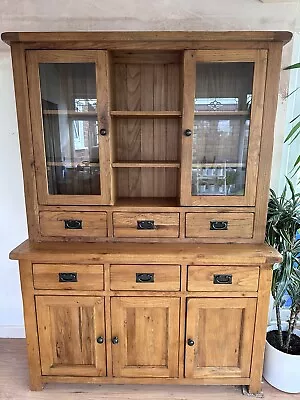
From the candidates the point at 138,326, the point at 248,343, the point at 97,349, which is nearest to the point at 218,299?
the point at 248,343

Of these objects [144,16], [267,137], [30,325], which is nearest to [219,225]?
[267,137]

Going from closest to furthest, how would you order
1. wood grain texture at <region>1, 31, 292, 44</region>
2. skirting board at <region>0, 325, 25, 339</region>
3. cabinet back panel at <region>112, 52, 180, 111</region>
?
wood grain texture at <region>1, 31, 292, 44</region> < cabinet back panel at <region>112, 52, 180, 111</region> < skirting board at <region>0, 325, 25, 339</region>

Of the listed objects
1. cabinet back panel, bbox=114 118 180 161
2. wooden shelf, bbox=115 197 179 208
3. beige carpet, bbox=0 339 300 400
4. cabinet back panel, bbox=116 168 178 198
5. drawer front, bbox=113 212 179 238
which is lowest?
beige carpet, bbox=0 339 300 400

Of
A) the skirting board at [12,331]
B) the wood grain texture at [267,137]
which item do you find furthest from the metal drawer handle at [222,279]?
the skirting board at [12,331]

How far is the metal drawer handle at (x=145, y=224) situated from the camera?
1.62 metres

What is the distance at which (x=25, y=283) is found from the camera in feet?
5.05

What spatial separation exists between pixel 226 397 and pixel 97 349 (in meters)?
0.79

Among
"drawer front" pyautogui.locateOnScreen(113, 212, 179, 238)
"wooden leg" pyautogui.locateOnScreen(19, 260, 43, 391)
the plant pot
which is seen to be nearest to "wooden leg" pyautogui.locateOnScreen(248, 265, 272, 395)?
the plant pot

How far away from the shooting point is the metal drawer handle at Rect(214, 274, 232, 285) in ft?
4.95

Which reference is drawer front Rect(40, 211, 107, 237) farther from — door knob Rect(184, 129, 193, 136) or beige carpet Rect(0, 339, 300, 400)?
beige carpet Rect(0, 339, 300, 400)

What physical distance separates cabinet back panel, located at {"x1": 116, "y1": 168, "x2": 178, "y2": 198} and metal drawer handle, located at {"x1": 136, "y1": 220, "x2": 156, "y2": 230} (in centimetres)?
29

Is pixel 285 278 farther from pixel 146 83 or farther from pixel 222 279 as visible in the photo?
pixel 146 83

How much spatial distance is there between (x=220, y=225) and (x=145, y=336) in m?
0.73

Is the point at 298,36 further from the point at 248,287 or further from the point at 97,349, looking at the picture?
the point at 97,349
